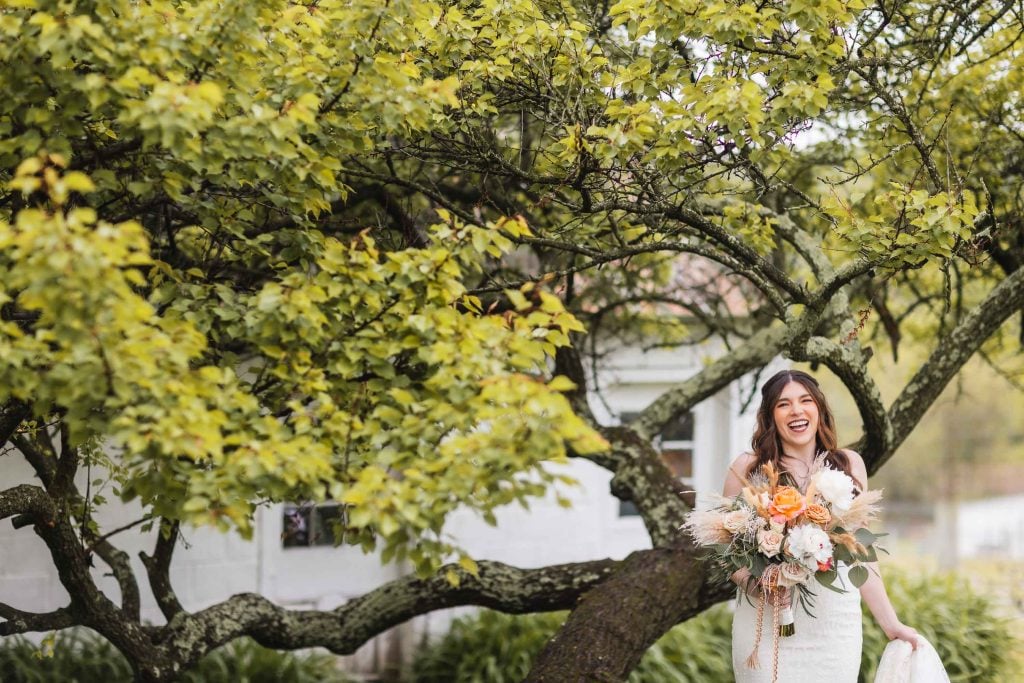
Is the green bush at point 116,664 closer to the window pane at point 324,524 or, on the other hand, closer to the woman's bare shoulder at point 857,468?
the window pane at point 324,524

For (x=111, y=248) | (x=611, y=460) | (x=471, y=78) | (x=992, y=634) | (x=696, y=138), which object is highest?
(x=471, y=78)

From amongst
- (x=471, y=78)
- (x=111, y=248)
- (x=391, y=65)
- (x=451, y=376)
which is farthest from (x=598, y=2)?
(x=111, y=248)

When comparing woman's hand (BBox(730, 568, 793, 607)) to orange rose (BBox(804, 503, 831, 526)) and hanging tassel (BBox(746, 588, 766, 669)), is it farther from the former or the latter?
orange rose (BBox(804, 503, 831, 526))

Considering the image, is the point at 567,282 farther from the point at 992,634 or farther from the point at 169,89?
the point at 992,634

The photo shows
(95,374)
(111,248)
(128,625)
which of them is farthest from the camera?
(128,625)

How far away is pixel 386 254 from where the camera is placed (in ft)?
10.5

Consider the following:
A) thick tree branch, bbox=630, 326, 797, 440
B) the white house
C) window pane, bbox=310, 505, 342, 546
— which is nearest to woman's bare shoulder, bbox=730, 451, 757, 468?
thick tree branch, bbox=630, 326, 797, 440

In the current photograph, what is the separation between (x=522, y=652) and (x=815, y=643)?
3173 millimetres

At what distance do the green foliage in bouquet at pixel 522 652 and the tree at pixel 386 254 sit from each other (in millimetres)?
2010

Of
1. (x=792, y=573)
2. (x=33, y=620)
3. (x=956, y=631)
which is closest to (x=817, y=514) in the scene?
(x=792, y=573)

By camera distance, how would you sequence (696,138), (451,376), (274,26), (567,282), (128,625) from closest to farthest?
(451,376) < (274,26) < (696,138) < (128,625) < (567,282)

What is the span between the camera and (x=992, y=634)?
304 inches

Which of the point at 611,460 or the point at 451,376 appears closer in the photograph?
the point at 451,376

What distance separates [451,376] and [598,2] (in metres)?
3.12
